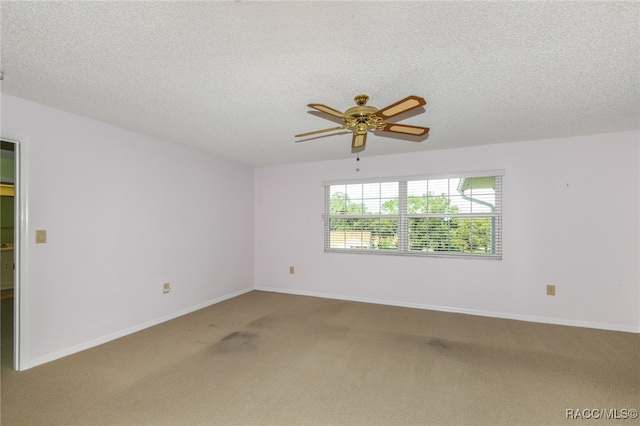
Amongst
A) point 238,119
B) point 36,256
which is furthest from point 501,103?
point 36,256

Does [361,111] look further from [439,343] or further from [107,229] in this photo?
[107,229]

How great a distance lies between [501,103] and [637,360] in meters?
2.60

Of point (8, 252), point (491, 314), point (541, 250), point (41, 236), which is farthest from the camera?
point (8, 252)

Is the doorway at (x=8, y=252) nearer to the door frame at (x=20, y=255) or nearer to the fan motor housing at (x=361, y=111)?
the door frame at (x=20, y=255)

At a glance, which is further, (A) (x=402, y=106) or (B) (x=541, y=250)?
(B) (x=541, y=250)

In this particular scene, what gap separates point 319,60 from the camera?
1.84 meters

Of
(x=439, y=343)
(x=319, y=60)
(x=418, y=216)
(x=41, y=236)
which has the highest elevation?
Answer: (x=319, y=60)

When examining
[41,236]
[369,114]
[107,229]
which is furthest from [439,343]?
[41,236]

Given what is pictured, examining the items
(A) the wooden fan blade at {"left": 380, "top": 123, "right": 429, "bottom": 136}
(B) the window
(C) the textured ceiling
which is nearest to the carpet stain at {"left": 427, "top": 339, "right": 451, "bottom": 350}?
(B) the window

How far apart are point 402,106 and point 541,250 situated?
10.2ft

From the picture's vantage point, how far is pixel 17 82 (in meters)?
2.14

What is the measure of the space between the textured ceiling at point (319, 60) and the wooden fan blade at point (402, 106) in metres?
0.27

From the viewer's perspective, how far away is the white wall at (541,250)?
3.37 meters

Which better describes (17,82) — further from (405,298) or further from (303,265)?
(405,298)
